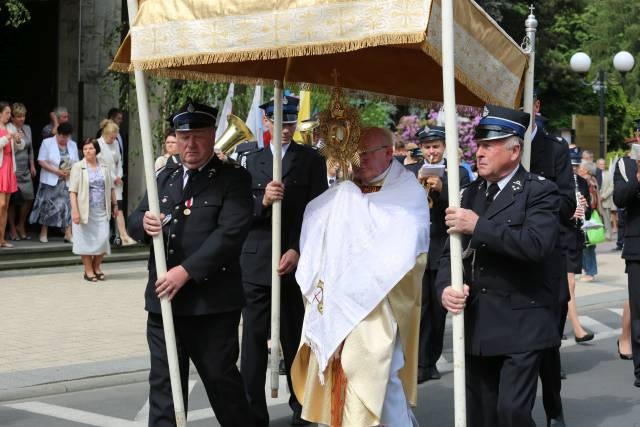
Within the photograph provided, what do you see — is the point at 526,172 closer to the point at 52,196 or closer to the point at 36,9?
the point at 52,196

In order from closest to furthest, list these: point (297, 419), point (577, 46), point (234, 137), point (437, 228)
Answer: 1. point (297, 419)
2. point (437, 228)
3. point (234, 137)
4. point (577, 46)

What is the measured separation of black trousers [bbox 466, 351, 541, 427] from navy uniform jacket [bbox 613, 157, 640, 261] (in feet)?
12.3

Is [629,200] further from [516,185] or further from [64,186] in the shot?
[64,186]

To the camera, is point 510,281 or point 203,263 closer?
point 510,281

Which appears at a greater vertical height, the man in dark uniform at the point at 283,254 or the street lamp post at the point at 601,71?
the street lamp post at the point at 601,71

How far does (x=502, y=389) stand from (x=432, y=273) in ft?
12.4

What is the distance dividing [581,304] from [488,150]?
30.6ft

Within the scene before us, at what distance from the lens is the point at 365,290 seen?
6098 millimetres

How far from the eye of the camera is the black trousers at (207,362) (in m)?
6.45

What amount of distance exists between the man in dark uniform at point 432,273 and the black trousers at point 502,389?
3206 mm

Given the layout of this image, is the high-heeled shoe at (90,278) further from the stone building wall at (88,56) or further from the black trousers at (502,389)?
the black trousers at (502,389)

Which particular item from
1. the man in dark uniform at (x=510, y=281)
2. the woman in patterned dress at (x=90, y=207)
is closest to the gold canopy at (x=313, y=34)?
the man in dark uniform at (x=510, y=281)

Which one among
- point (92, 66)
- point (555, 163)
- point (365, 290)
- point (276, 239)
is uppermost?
point (92, 66)

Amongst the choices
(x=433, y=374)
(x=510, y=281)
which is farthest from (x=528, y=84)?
(x=433, y=374)
